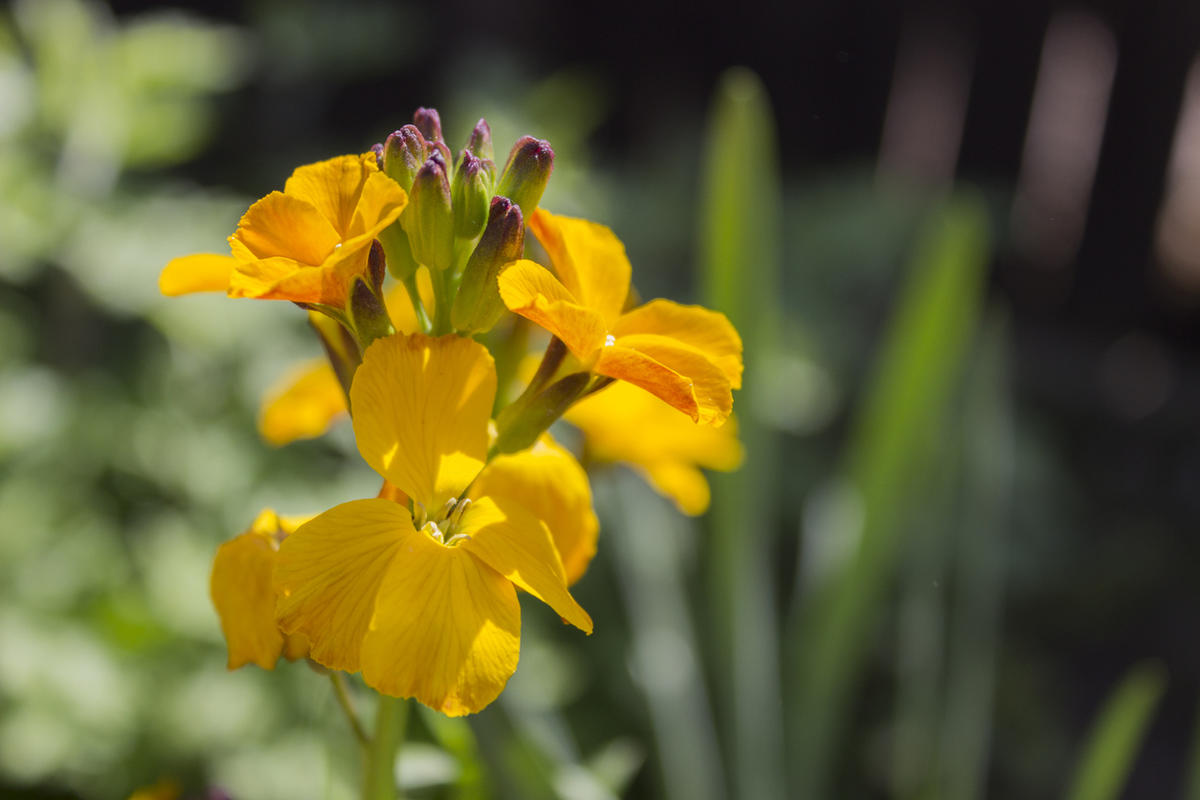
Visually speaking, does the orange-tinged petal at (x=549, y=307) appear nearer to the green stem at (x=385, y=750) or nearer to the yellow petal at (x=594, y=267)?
the yellow petal at (x=594, y=267)

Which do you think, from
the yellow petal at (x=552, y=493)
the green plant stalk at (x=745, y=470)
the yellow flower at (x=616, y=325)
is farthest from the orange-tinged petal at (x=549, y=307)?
the green plant stalk at (x=745, y=470)

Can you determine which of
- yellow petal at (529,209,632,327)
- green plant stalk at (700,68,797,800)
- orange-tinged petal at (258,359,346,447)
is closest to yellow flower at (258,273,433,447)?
orange-tinged petal at (258,359,346,447)

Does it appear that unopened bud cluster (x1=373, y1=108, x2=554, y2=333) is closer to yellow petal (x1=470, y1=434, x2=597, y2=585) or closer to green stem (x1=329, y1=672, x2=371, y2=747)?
yellow petal (x1=470, y1=434, x2=597, y2=585)

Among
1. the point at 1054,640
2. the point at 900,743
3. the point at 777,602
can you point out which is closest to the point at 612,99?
the point at 777,602

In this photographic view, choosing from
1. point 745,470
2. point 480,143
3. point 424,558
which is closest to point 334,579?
point 424,558

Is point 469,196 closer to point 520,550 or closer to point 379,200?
point 379,200

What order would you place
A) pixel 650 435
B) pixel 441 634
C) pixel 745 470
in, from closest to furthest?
pixel 441 634 < pixel 650 435 < pixel 745 470
